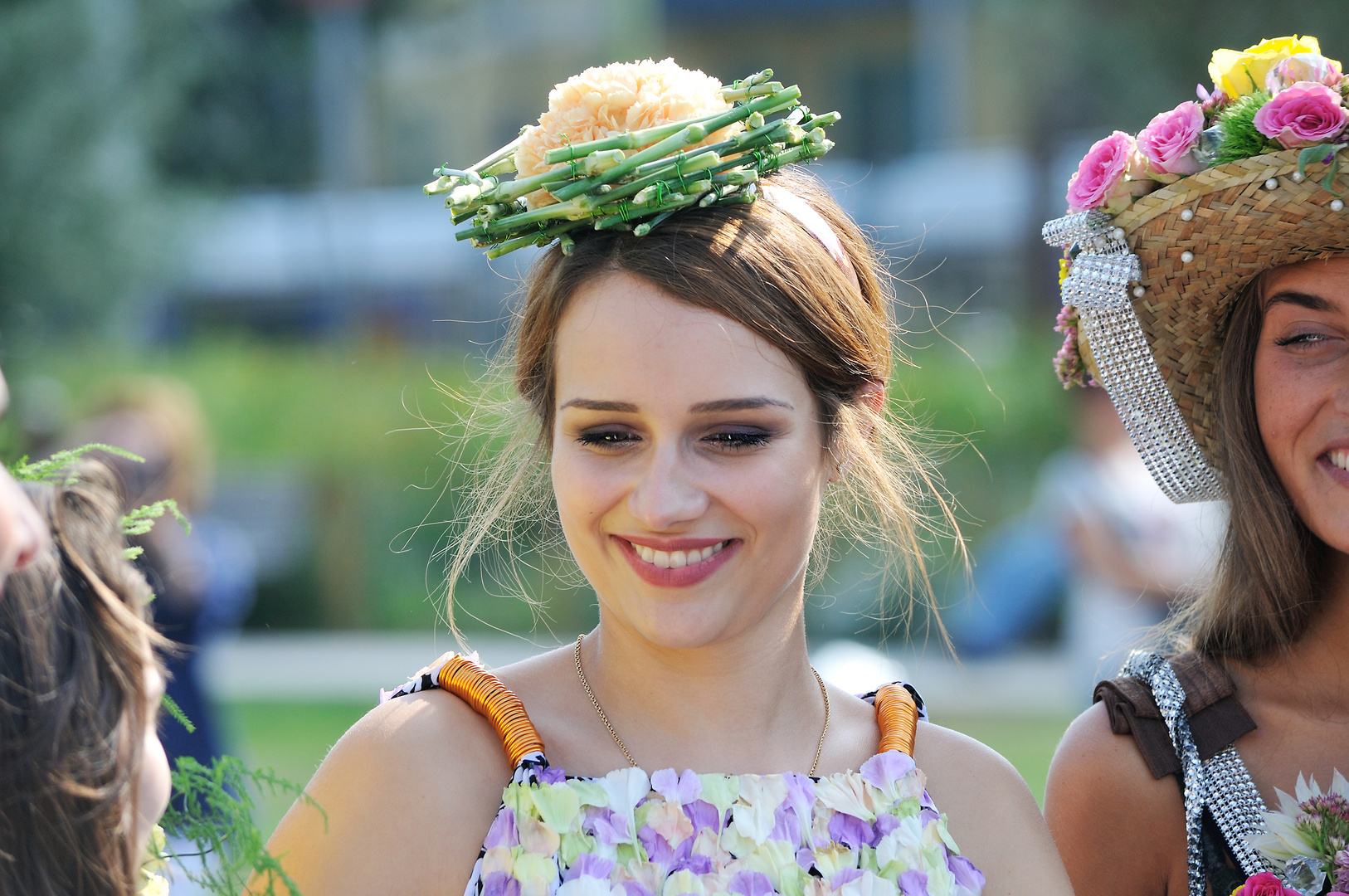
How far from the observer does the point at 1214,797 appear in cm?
239

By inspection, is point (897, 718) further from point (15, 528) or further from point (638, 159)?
point (15, 528)

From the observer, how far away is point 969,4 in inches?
854

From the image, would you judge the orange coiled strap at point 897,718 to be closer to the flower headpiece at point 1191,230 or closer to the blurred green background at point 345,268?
the flower headpiece at point 1191,230

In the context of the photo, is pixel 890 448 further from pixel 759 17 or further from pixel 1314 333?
pixel 759 17

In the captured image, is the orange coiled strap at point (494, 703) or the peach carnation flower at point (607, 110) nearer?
the orange coiled strap at point (494, 703)

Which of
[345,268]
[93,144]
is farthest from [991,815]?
[345,268]

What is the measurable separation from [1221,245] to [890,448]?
686mm

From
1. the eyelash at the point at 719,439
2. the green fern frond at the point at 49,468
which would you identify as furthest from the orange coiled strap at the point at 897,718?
the green fern frond at the point at 49,468

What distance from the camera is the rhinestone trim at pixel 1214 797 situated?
2.34 meters

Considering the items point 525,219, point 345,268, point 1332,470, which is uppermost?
point 345,268

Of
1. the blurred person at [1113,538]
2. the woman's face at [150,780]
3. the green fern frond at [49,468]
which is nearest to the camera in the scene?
the woman's face at [150,780]

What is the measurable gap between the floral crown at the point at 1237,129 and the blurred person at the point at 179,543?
11.0 ft

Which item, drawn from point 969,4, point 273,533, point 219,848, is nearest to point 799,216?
point 219,848

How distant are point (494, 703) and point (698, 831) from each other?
0.37 m
